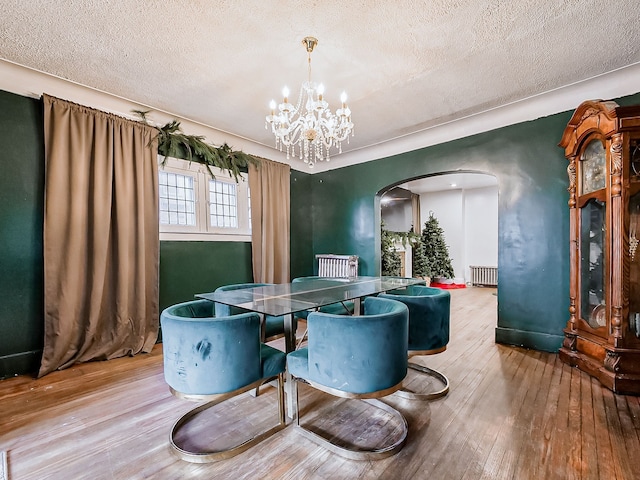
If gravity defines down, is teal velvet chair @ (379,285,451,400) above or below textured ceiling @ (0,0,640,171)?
below

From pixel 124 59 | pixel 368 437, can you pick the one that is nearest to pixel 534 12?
pixel 368 437

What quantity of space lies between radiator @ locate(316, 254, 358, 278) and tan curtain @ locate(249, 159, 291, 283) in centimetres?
72

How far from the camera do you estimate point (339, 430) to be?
1.84 meters

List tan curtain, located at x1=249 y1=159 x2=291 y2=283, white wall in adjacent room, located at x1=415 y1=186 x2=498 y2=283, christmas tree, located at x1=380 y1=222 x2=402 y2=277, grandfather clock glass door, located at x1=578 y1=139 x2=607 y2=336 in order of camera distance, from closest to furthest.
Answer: grandfather clock glass door, located at x1=578 y1=139 x2=607 y2=336 < tan curtain, located at x1=249 y1=159 x2=291 y2=283 < christmas tree, located at x1=380 y1=222 x2=402 y2=277 < white wall in adjacent room, located at x1=415 y1=186 x2=498 y2=283

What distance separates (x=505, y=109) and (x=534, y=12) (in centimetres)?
161

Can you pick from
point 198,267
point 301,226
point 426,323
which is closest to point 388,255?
point 301,226

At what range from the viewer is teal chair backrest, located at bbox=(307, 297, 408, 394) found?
1.55 metres

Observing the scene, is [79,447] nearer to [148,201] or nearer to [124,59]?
[148,201]

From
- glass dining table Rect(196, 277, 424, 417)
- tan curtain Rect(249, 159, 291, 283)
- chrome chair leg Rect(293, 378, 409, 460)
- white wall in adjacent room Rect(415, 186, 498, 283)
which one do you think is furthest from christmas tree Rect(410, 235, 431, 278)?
chrome chair leg Rect(293, 378, 409, 460)

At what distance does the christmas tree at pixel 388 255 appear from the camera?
5879 mm

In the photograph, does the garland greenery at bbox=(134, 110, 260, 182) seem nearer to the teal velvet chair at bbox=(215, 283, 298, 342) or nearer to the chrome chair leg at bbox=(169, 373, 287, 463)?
the teal velvet chair at bbox=(215, 283, 298, 342)

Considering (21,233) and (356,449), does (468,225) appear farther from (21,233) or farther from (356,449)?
(21,233)

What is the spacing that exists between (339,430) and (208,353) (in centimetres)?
95

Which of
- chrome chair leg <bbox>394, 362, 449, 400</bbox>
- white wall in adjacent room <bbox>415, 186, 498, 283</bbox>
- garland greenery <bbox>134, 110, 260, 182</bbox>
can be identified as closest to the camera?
chrome chair leg <bbox>394, 362, 449, 400</bbox>
